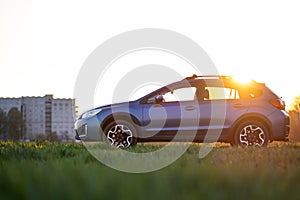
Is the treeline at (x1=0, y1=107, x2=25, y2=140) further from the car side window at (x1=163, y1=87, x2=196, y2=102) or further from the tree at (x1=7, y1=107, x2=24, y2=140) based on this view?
the car side window at (x1=163, y1=87, x2=196, y2=102)

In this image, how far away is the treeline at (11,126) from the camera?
351 feet

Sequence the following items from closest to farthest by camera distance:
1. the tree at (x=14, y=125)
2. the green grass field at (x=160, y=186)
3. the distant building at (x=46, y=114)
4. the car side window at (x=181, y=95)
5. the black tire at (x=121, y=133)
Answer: the green grass field at (x=160, y=186)
the black tire at (x=121, y=133)
the car side window at (x=181, y=95)
the tree at (x=14, y=125)
the distant building at (x=46, y=114)

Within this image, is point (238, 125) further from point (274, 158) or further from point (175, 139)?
point (274, 158)

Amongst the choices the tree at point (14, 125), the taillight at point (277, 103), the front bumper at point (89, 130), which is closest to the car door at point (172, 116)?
the front bumper at point (89, 130)

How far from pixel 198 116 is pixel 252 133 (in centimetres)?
128


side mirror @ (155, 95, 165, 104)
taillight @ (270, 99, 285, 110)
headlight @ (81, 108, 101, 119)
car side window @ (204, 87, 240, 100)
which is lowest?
headlight @ (81, 108, 101, 119)

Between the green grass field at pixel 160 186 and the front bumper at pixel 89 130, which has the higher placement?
the front bumper at pixel 89 130

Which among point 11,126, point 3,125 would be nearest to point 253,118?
point 3,125

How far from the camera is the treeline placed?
107 m

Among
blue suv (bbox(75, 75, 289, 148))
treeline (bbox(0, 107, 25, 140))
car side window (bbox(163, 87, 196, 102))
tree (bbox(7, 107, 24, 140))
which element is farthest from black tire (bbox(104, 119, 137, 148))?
tree (bbox(7, 107, 24, 140))

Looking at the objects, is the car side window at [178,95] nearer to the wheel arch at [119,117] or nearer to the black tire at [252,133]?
the wheel arch at [119,117]

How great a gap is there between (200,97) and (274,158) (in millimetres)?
5195

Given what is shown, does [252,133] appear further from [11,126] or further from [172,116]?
[11,126]

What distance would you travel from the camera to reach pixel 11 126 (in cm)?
11069
